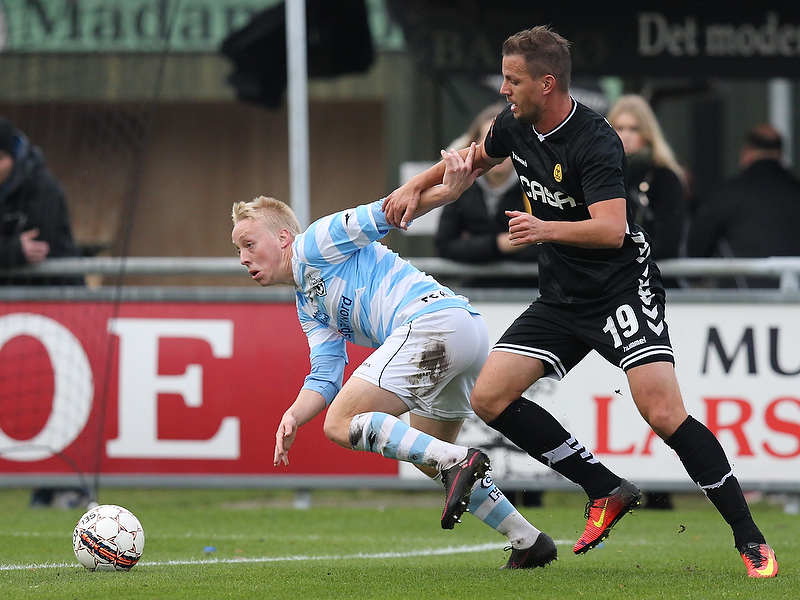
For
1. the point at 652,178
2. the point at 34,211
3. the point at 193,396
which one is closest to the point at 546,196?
the point at 652,178

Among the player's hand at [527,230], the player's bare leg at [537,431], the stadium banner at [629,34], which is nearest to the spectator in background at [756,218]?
the stadium banner at [629,34]

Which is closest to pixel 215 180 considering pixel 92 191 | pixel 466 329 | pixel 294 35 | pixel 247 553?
pixel 92 191

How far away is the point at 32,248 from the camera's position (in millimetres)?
7996

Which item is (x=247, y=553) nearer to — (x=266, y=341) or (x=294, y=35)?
(x=266, y=341)

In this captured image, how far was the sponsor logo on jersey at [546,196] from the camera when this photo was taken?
16.0 ft

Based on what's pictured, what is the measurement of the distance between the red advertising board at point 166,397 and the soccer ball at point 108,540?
2.83m

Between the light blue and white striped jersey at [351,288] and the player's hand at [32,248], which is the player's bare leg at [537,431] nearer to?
the light blue and white striped jersey at [351,288]

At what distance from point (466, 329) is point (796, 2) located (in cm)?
670

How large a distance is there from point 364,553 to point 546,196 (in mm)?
2109

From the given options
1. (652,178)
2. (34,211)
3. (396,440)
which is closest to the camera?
(396,440)

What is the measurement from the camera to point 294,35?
26.8 feet

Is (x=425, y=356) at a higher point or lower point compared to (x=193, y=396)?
higher

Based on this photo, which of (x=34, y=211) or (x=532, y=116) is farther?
(x=34, y=211)

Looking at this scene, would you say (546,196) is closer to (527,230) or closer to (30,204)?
(527,230)
